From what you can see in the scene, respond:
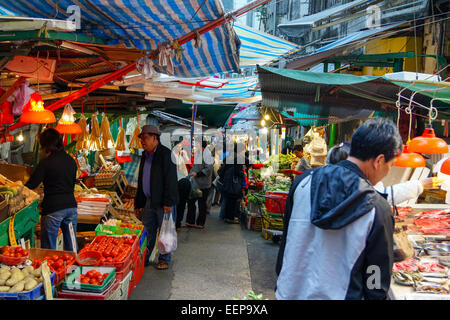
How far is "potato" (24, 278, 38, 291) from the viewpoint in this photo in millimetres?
3287

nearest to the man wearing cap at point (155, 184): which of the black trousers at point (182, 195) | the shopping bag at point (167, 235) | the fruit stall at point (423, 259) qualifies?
the shopping bag at point (167, 235)

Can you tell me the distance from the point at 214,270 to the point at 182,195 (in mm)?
3126

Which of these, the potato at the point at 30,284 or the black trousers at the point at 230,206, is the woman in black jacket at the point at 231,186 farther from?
the potato at the point at 30,284

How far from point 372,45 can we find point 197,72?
7904 millimetres

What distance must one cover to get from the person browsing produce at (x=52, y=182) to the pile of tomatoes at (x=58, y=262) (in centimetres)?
78

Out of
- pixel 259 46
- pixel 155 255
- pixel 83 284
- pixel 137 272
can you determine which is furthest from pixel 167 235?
pixel 259 46

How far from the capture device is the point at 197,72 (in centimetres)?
645

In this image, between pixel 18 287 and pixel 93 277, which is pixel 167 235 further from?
pixel 18 287

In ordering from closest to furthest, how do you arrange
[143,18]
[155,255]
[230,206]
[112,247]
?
[143,18], [112,247], [155,255], [230,206]

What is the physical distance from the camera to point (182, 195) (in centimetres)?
914

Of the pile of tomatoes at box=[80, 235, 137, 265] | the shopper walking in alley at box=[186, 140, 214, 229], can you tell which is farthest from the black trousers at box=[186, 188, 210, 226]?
the pile of tomatoes at box=[80, 235, 137, 265]

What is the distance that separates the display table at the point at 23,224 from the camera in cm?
404

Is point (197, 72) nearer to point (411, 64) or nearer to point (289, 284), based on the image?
point (289, 284)
